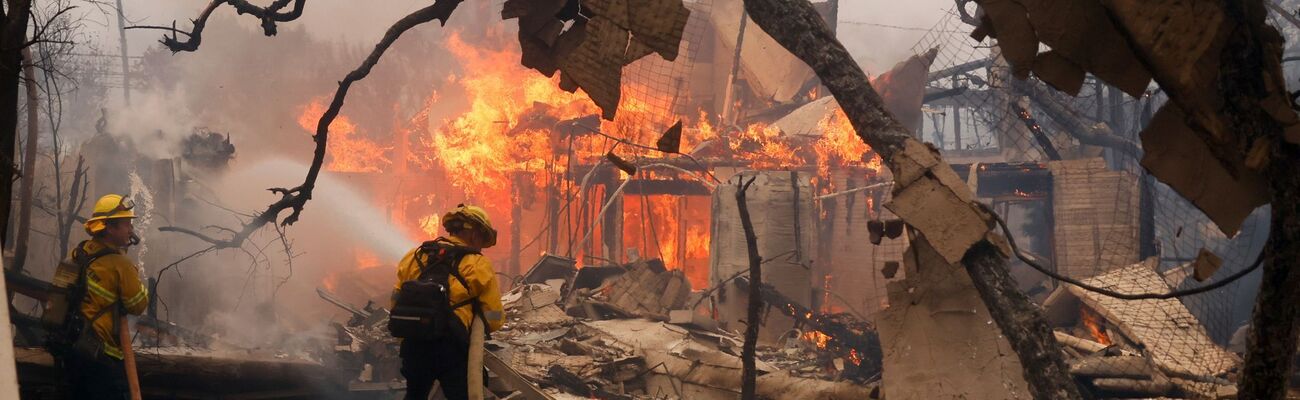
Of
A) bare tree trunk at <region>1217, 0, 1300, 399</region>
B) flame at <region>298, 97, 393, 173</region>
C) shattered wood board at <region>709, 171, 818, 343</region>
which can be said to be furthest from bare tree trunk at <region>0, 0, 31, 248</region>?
flame at <region>298, 97, 393, 173</region>

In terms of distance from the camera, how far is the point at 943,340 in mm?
4691

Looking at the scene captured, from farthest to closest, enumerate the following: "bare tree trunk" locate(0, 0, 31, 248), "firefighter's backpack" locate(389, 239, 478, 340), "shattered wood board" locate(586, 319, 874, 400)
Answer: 1. "shattered wood board" locate(586, 319, 874, 400)
2. "firefighter's backpack" locate(389, 239, 478, 340)
3. "bare tree trunk" locate(0, 0, 31, 248)

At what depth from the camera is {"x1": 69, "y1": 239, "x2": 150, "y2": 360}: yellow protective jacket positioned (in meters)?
6.35

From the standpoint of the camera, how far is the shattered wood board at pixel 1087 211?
15.6 meters

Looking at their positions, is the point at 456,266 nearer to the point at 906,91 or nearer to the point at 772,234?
the point at 772,234

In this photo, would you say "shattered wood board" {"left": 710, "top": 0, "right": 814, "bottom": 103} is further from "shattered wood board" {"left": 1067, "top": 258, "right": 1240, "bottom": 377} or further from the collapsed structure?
"shattered wood board" {"left": 1067, "top": 258, "right": 1240, "bottom": 377}

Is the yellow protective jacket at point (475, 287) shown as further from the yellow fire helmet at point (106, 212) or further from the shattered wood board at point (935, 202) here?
the shattered wood board at point (935, 202)

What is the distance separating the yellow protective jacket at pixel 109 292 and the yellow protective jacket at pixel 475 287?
6.82 ft

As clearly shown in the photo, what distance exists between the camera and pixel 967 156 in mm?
36062

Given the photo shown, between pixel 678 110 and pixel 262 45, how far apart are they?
72.4 feet

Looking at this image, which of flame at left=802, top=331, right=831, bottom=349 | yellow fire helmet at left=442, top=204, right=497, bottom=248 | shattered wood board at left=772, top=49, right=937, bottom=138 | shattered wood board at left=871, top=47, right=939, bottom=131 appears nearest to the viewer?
yellow fire helmet at left=442, top=204, right=497, bottom=248

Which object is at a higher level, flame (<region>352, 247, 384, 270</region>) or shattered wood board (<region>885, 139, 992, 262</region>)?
shattered wood board (<region>885, 139, 992, 262</region>)

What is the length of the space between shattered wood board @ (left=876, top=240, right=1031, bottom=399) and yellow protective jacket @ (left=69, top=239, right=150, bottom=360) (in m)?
5.18

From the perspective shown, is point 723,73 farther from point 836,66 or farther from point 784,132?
Answer: point 836,66
